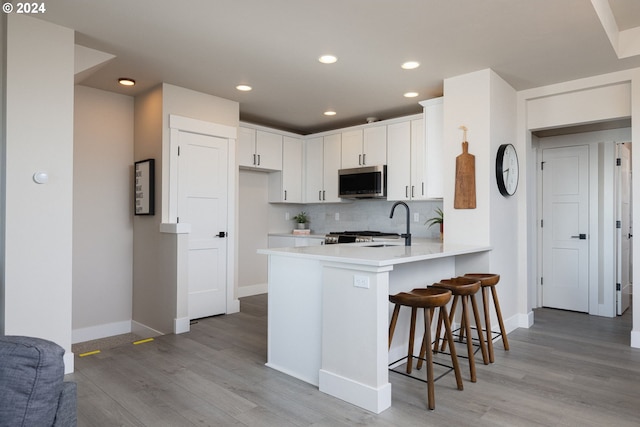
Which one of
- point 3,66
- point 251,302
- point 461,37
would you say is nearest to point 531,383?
point 461,37

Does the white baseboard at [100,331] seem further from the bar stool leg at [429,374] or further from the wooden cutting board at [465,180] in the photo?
the wooden cutting board at [465,180]

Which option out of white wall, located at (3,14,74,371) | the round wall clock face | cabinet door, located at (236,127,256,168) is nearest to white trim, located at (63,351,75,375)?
white wall, located at (3,14,74,371)

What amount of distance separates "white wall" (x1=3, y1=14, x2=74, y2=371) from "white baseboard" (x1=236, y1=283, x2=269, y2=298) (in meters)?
2.85

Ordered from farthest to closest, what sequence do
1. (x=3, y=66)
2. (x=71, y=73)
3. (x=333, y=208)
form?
1. (x=333, y=208)
2. (x=71, y=73)
3. (x=3, y=66)

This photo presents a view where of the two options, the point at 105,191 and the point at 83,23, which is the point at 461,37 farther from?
the point at 105,191

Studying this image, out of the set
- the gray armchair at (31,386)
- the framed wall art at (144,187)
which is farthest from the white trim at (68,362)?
the gray armchair at (31,386)

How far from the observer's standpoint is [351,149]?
553cm

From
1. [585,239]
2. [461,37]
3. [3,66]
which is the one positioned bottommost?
[585,239]

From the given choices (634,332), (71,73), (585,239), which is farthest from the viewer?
(585,239)

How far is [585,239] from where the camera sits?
189 inches

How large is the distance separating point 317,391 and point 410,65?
9.19ft

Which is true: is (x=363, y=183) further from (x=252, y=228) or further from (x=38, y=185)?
(x=38, y=185)

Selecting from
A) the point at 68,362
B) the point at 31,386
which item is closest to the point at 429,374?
the point at 31,386

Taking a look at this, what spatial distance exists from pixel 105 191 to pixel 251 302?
222 centimetres
